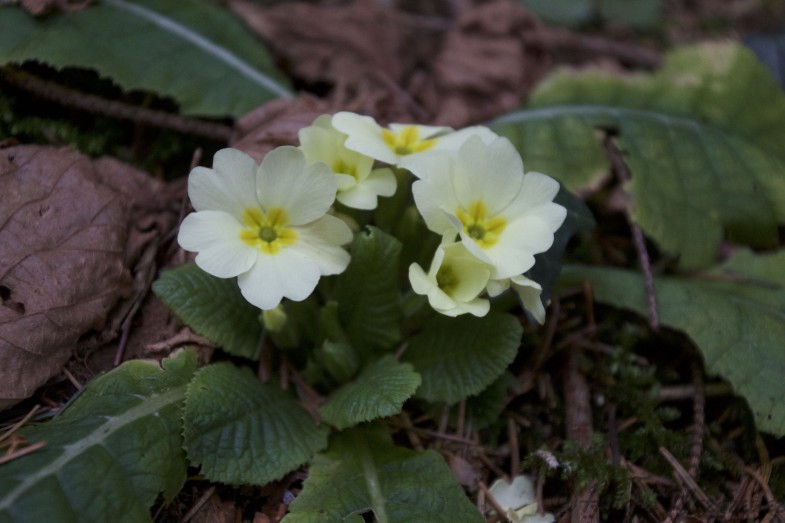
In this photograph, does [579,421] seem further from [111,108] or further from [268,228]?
[111,108]

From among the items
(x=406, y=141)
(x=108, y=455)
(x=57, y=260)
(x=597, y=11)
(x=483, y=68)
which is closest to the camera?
(x=108, y=455)

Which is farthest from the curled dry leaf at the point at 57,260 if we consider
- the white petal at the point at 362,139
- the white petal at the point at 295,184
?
the white petal at the point at 362,139

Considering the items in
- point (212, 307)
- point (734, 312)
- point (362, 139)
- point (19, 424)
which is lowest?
point (734, 312)

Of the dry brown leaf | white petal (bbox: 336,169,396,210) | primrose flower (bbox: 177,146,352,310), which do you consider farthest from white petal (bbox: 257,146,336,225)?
the dry brown leaf

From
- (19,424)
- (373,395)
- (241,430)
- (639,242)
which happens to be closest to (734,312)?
(639,242)

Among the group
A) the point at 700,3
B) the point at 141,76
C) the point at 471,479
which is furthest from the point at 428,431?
the point at 700,3

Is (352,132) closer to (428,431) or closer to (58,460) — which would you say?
(428,431)

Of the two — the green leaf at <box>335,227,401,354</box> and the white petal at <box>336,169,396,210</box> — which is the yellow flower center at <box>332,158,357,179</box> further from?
the green leaf at <box>335,227,401,354</box>
